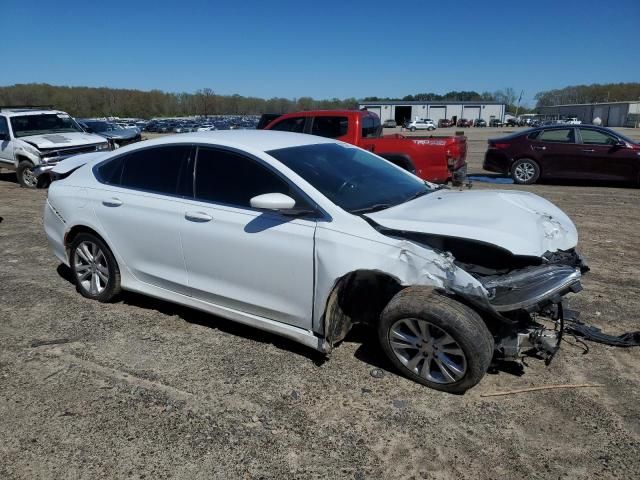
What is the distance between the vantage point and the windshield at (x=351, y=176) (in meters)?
3.70

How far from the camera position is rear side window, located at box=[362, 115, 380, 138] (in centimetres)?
1027

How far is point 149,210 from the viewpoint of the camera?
4195 mm

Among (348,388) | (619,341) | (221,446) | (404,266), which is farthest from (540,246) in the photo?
(221,446)

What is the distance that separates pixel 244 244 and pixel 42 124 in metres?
12.0

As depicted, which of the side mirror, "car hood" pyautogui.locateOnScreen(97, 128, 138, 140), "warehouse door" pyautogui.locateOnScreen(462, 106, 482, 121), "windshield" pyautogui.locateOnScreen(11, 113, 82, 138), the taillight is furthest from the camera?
"warehouse door" pyautogui.locateOnScreen(462, 106, 482, 121)

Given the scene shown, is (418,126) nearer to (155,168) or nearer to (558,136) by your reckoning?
(558,136)

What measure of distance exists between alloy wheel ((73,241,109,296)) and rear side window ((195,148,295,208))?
1389 millimetres

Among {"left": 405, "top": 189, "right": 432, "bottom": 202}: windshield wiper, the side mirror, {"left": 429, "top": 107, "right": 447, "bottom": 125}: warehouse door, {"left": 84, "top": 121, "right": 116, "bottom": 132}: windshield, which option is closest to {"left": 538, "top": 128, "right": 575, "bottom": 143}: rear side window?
{"left": 405, "top": 189, "right": 432, "bottom": 202}: windshield wiper

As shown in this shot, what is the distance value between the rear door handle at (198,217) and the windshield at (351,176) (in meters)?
0.67

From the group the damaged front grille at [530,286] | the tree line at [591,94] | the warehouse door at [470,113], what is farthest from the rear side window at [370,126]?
the tree line at [591,94]

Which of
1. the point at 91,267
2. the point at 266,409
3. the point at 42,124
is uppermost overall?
the point at 42,124

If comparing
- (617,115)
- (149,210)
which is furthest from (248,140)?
(617,115)

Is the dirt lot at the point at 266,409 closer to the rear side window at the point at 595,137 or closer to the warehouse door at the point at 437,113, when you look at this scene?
the rear side window at the point at 595,137

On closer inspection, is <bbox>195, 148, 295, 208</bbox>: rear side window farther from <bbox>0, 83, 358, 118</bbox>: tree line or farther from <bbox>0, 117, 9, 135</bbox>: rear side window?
<bbox>0, 83, 358, 118</bbox>: tree line
